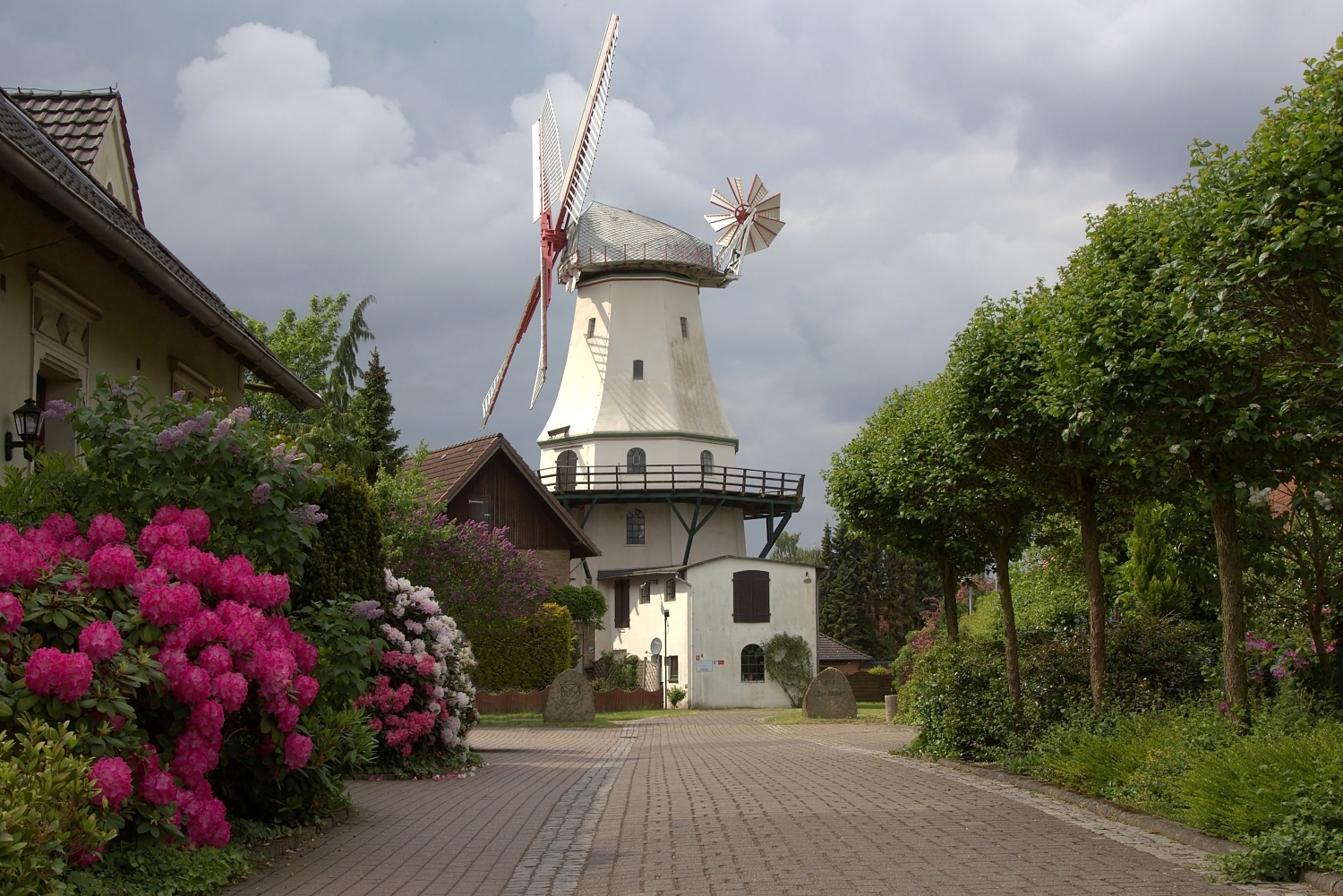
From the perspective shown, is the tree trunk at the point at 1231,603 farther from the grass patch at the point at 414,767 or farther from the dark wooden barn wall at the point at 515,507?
the dark wooden barn wall at the point at 515,507

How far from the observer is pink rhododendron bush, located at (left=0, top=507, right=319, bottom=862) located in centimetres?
704

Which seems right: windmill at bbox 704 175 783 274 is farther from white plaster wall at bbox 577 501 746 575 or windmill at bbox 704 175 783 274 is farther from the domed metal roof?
white plaster wall at bbox 577 501 746 575

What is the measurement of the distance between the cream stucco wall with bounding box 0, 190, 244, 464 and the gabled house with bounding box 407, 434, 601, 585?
23.2 meters

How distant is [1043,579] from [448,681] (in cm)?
2391

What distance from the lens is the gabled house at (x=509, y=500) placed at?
131 ft

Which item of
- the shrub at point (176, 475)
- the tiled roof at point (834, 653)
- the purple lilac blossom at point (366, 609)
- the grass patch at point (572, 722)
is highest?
the tiled roof at point (834, 653)

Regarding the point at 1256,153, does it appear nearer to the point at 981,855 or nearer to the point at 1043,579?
the point at 981,855

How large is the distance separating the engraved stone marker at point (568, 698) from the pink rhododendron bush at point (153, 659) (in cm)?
2312

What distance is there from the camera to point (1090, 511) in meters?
14.6

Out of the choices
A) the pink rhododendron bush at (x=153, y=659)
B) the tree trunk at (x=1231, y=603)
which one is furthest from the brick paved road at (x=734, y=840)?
the tree trunk at (x=1231, y=603)

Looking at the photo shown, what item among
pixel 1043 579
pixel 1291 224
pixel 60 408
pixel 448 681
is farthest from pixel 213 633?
pixel 1043 579

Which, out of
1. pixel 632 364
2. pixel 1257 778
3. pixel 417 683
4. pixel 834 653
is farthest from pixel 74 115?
pixel 834 653

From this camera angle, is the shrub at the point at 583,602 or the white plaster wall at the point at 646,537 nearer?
the shrub at the point at 583,602

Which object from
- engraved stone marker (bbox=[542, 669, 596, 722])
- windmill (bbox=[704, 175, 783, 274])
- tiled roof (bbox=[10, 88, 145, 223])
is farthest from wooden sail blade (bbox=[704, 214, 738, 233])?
tiled roof (bbox=[10, 88, 145, 223])
